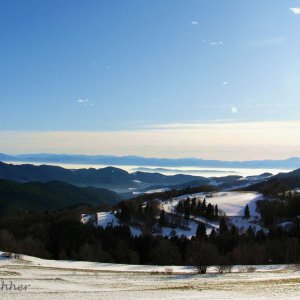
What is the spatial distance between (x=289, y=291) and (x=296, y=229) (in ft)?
473

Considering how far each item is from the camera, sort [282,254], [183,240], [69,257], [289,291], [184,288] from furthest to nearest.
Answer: [183,240], [69,257], [282,254], [184,288], [289,291]

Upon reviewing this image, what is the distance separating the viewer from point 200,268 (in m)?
69.4

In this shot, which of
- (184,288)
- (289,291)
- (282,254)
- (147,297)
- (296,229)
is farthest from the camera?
(296,229)

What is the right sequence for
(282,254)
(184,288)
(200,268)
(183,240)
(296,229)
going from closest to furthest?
(184,288) < (200,268) < (282,254) < (183,240) < (296,229)

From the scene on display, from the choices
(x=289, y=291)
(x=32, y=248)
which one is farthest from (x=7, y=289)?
(x=32, y=248)

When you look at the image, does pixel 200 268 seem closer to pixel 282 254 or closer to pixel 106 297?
pixel 106 297

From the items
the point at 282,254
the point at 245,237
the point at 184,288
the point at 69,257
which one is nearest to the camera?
the point at 184,288

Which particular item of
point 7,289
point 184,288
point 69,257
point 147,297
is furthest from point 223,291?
point 69,257

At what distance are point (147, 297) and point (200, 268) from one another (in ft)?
115

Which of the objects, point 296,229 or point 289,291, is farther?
point 296,229

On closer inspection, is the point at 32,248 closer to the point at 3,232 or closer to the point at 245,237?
the point at 3,232

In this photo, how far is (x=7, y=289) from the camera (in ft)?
133

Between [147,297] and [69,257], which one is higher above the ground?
[147,297]

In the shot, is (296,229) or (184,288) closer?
(184,288)
